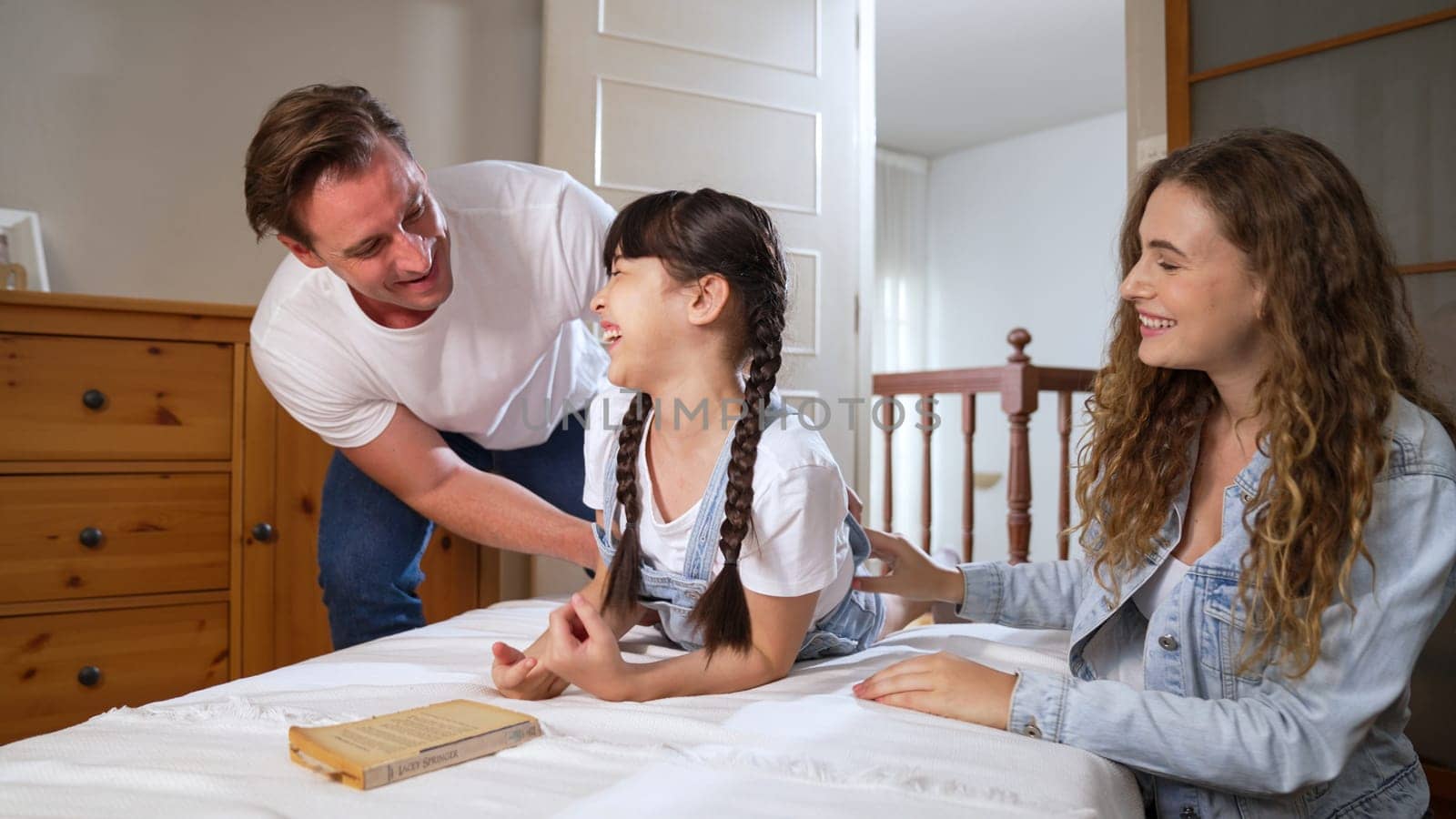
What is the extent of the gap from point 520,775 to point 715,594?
0.34m

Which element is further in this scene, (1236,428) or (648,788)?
(1236,428)

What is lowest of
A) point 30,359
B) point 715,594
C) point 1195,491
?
point 715,594

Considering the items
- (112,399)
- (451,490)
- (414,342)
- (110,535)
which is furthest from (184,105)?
(451,490)

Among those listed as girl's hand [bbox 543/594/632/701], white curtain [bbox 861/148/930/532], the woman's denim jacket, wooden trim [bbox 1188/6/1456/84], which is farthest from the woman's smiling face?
white curtain [bbox 861/148/930/532]

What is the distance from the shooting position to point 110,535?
6.53ft

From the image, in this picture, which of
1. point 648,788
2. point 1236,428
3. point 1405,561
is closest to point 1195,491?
point 1236,428

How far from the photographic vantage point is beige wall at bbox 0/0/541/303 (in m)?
2.40

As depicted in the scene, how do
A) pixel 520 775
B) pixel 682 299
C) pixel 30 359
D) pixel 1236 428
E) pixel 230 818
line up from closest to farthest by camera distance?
pixel 230 818
pixel 520 775
pixel 1236 428
pixel 682 299
pixel 30 359

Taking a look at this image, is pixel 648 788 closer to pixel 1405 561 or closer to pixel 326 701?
pixel 326 701

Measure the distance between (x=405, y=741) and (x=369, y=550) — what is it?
1.02 metres

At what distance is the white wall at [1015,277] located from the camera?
6.04 metres

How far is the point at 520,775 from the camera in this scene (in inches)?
32.6

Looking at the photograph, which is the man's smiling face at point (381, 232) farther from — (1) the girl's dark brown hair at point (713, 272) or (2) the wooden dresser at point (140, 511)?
(2) the wooden dresser at point (140, 511)

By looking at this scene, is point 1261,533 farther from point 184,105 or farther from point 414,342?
point 184,105
